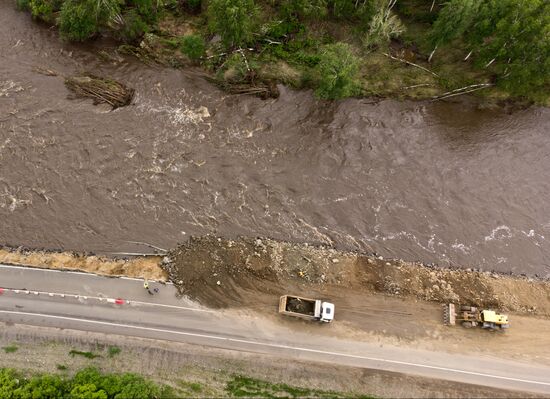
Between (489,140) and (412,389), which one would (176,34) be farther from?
(412,389)

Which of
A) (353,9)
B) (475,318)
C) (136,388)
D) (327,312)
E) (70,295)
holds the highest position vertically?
(353,9)

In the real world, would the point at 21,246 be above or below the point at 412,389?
above

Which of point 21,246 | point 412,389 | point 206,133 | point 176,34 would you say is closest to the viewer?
point 412,389

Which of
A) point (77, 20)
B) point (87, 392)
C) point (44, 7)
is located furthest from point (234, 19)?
point (87, 392)

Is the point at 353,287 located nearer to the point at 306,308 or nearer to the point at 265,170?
the point at 306,308

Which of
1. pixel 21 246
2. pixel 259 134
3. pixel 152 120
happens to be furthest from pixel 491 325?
pixel 21 246

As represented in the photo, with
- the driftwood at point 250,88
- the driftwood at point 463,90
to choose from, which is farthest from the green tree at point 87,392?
the driftwood at point 463,90

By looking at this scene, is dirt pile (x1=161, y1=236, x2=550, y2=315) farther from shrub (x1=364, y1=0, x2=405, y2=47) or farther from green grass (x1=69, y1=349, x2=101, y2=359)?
shrub (x1=364, y1=0, x2=405, y2=47)
